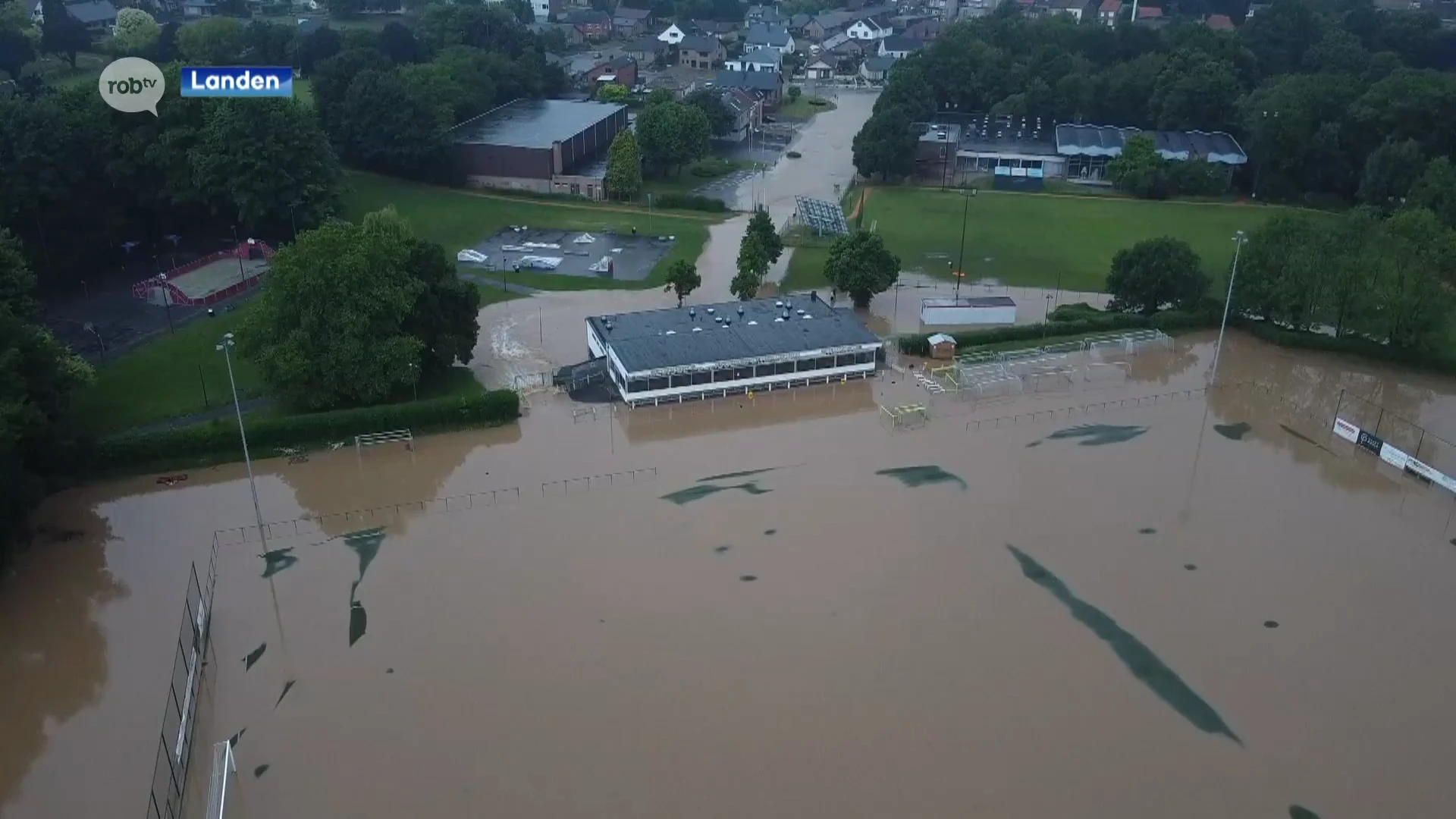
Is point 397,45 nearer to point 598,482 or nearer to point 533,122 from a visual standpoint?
point 533,122

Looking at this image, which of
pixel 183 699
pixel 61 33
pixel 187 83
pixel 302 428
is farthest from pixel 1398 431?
pixel 61 33

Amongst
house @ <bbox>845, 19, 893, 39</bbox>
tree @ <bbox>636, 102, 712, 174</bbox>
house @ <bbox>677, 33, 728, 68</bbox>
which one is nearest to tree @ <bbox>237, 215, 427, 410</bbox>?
tree @ <bbox>636, 102, 712, 174</bbox>

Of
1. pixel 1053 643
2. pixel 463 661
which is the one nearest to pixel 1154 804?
pixel 1053 643

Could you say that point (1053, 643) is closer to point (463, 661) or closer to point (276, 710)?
point (463, 661)

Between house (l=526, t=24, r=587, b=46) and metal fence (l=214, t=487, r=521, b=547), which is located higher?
house (l=526, t=24, r=587, b=46)

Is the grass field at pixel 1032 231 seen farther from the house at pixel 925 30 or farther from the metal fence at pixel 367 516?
the house at pixel 925 30

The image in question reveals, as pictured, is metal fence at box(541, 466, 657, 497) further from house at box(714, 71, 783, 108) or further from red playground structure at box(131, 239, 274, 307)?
house at box(714, 71, 783, 108)
